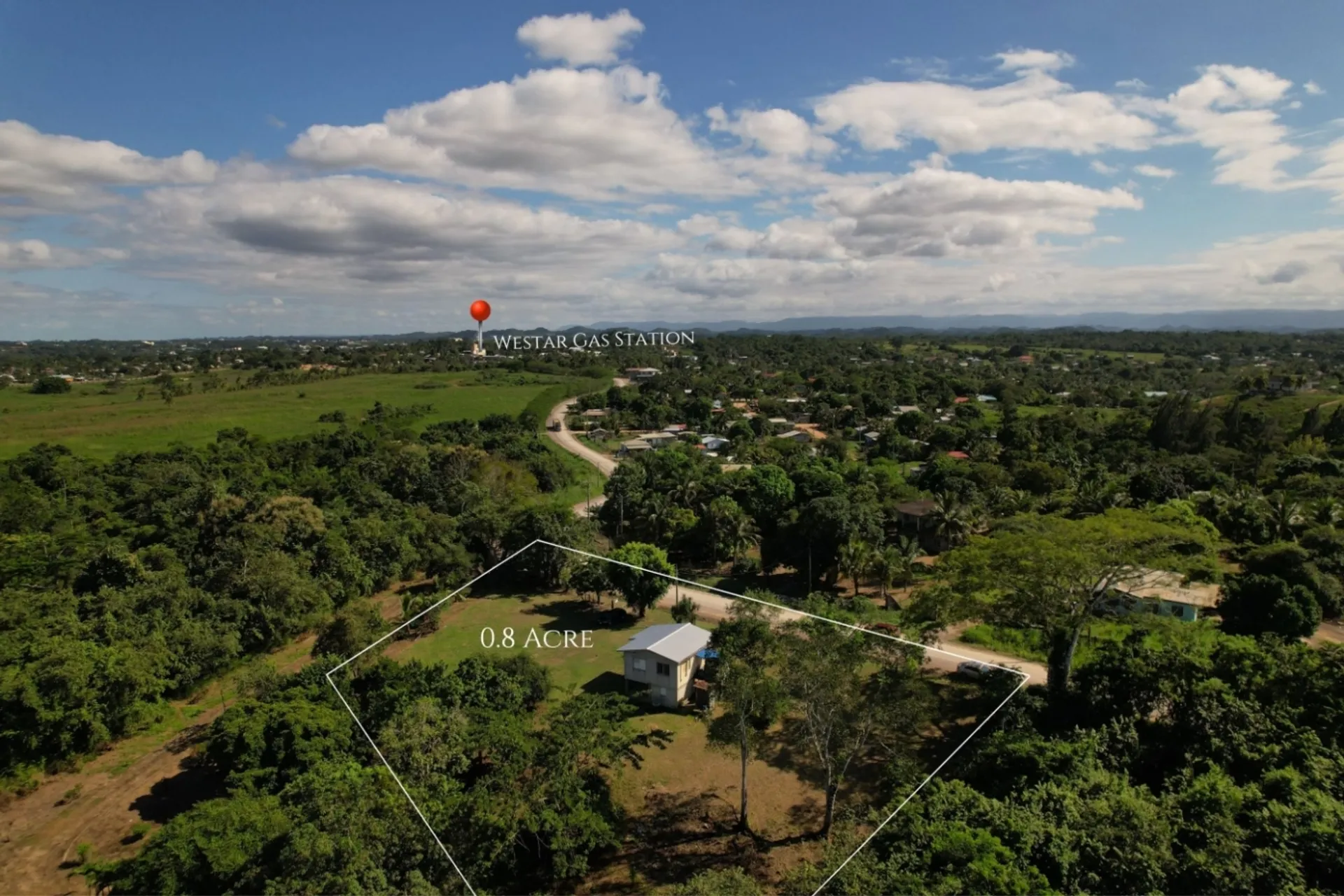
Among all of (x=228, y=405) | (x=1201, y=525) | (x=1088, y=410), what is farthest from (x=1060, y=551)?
(x=228, y=405)

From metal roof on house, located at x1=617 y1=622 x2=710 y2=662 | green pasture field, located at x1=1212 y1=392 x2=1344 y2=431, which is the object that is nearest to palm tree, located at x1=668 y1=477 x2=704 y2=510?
metal roof on house, located at x1=617 y1=622 x2=710 y2=662

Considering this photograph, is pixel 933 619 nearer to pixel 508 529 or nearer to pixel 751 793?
pixel 751 793

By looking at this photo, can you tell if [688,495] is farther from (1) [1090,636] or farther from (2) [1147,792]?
(2) [1147,792]

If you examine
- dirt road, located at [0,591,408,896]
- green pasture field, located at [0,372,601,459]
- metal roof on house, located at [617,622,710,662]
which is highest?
green pasture field, located at [0,372,601,459]

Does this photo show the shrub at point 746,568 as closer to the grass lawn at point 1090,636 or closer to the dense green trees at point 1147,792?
the grass lawn at point 1090,636

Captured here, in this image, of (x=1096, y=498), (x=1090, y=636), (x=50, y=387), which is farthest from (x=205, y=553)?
(x=50, y=387)

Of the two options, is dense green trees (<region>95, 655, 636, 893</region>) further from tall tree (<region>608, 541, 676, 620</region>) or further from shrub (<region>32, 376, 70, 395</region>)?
shrub (<region>32, 376, 70, 395</region>)

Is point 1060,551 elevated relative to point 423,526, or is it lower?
elevated
